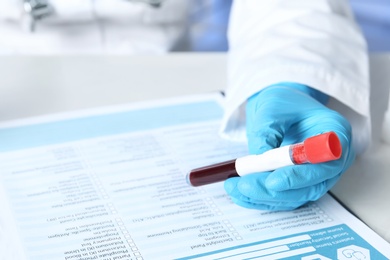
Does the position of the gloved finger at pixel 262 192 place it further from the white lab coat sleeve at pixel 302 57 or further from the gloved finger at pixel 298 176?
the white lab coat sleeve at pixel 302 57

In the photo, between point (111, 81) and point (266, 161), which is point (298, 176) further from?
point (111, 81)

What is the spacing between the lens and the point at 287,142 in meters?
0.61

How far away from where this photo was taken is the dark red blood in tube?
1.83 ft

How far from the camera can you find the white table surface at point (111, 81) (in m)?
0.74

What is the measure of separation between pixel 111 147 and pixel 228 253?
0.69ft

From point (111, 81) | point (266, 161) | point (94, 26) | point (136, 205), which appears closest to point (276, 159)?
point (266, 161)

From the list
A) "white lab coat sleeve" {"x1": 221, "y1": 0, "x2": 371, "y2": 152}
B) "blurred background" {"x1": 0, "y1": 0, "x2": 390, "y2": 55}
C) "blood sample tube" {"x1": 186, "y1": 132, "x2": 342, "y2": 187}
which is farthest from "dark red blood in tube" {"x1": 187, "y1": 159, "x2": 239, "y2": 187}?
"blurred background" {"x1": 0, "y1": 0, "x2": 390, "y2": 55}

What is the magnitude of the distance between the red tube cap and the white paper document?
0.06 meters

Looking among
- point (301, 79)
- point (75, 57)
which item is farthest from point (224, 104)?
point (75, 57)

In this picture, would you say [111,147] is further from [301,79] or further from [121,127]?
[301,79]

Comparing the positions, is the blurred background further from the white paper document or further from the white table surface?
the white paper document

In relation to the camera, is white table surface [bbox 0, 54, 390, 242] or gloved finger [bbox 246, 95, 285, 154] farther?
white table surface [bbox 0, 54, 390, 242]

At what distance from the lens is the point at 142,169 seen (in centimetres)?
61

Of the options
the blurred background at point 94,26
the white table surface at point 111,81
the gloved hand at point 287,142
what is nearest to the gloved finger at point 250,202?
the gloved hand at point 287,142
